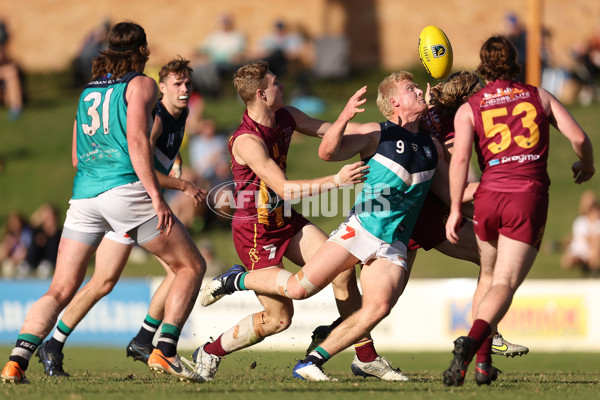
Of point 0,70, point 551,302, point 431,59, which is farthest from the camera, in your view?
point 0,70

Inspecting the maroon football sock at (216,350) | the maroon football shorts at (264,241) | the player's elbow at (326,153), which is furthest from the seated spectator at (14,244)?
the player's elbow at (326,153)

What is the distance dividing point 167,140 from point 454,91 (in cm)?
221

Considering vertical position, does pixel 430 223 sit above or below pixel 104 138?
below

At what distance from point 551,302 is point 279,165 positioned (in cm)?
638

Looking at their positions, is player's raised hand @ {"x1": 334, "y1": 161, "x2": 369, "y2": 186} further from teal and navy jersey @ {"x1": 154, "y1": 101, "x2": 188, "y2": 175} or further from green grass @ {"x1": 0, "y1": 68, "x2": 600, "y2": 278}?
green grass @ {"x1": 0, "y1": 68, "x2": 600, "y2": 278}

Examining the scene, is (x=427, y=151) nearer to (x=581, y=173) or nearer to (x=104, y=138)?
(x=581, y=173)

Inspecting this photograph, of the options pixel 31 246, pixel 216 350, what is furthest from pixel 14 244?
pixel 216 350

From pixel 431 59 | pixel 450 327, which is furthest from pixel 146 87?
pixel 450 327

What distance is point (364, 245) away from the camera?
650 centimetres

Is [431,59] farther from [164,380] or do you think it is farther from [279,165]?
[164,380]

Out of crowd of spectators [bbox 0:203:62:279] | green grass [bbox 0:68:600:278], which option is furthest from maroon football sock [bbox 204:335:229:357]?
crowd of spectators [bbox 0:203:62:279]

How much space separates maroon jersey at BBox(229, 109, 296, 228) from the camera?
688 cm

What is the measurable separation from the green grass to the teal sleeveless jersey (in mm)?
8945

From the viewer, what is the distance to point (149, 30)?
24.5 meters
